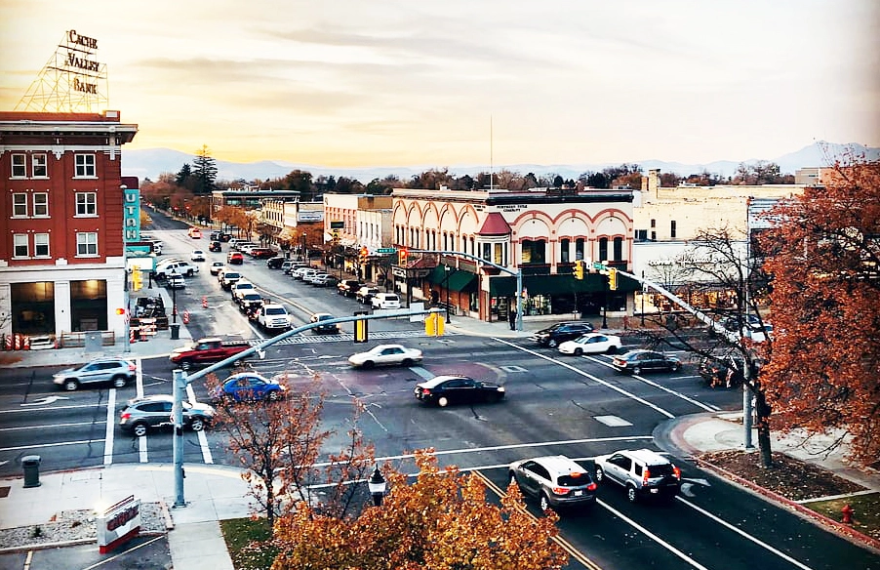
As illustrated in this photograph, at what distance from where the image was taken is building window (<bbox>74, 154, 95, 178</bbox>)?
Answer: 5753cm

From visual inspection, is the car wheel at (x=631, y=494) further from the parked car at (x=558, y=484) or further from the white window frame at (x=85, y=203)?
the white window frame at (x=85, y=203)

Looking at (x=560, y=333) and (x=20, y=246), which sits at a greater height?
(x=20, y=246)

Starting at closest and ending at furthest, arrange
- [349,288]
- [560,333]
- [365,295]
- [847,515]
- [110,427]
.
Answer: [847,515] < [110,427] < [560,333] < [365,295] < [349,288]

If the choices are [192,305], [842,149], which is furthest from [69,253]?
[842,149]

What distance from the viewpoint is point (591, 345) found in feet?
170

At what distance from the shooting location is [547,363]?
49.3 m

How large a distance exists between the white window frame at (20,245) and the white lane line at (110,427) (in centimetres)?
1790

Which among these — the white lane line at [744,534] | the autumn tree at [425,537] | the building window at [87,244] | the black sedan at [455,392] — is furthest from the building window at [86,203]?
the autumn tree at [425,537]

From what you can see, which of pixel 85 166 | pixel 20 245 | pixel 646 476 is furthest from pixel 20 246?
pixel 646 476

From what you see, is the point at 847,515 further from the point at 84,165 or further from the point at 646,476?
the point at 84,165

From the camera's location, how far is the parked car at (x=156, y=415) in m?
34.5

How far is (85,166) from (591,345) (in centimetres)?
3414

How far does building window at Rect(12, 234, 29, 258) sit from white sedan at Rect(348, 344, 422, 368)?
918 inches

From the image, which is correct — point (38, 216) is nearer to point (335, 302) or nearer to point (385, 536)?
point (335, 302)
